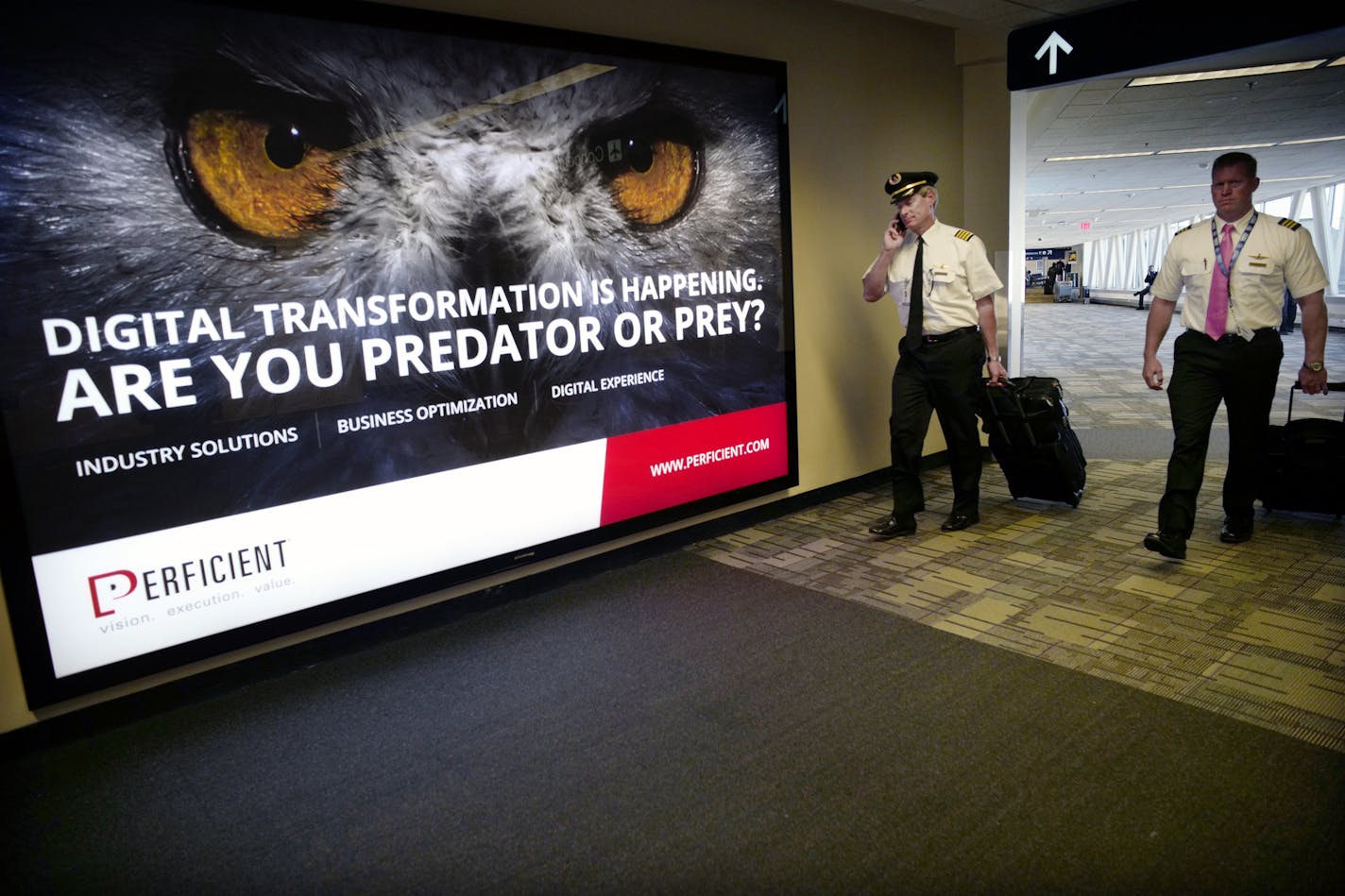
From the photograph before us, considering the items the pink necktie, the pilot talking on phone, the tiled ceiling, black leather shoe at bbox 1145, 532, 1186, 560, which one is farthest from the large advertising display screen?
the pink necktie

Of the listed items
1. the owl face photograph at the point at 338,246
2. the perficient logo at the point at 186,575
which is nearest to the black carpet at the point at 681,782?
the perficient logo at the point at 186,575

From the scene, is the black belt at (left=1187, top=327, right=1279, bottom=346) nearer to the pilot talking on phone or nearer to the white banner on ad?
the pilot talking on phone

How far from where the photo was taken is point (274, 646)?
2889 mm

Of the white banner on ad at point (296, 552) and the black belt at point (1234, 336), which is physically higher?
the black belt at point (1234, 336)

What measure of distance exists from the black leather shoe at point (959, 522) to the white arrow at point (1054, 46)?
243 cm

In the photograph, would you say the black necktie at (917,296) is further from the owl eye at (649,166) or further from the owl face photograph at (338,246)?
the owl eye at (649,166)

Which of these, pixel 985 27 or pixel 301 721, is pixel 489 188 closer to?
pixel 301 721

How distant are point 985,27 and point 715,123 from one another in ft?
6.79

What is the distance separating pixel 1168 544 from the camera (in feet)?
11.2

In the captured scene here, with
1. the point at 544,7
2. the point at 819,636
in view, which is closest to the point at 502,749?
the point at 819,636

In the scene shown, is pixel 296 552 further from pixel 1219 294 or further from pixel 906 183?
pixel 1219 294

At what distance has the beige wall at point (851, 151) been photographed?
424 cm

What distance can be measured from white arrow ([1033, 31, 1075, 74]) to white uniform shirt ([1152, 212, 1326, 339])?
150cm

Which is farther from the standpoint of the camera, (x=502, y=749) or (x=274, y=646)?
(x=274, y=646)
